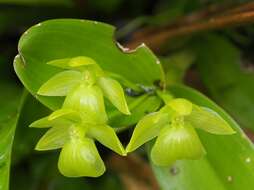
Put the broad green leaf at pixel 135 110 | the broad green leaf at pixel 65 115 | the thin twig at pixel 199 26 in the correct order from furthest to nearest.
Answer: the thin twig at pixel 199 26 < the broad green leaf at pixel 135 110 < the broad green leaf at pixel 65 115

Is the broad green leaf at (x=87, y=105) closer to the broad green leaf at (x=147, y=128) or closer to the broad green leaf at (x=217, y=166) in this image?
the broad green leaf at (x=147, y=128)

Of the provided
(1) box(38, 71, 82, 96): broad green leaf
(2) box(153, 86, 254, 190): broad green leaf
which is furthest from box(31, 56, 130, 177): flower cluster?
(2) box(153, 86, 254, 190): broad green leaf

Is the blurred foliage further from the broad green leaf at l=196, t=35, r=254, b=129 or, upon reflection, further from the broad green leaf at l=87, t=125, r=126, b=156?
the broad green leaf at l=87, t=125, r=126, b=156

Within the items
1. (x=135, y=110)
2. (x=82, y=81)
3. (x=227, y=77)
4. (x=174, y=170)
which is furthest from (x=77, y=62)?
(x=227, y=77)

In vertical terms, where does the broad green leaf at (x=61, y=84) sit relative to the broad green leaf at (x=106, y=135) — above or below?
above

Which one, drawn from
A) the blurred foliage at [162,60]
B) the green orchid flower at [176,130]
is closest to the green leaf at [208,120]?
the green orchid flower at [176,130]

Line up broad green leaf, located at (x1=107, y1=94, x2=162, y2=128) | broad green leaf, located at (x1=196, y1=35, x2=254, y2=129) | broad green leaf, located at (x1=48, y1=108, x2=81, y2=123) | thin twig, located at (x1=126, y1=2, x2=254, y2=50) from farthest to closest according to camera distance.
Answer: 1. broad green leaf, located at (x1=196, y1=35, x2=254, y2=129)
2. thin twig, located at (x1=126, y1=2, x2=254, y2=50)
3. broad green leaf, located at (x1=107, y1=94, x2=162, y2=128)
4. broad green leaf, located at (x1=48, y1=108, x2=81, y2=123)

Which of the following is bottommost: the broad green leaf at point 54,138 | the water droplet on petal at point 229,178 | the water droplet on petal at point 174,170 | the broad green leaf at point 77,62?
the water droplet on petal at point 174,170
